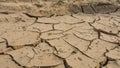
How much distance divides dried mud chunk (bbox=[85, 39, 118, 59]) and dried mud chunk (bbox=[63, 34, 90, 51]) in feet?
Result: 0.19

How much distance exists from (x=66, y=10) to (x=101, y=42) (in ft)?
3.25

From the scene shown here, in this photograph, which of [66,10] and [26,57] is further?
[66,10]

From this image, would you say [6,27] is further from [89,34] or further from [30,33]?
[89,34]

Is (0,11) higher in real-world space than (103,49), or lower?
higher

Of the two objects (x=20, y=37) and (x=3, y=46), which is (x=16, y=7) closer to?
(x=20, y=37)

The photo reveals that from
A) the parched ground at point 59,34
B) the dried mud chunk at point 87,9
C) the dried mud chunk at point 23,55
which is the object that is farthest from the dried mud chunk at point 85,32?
the dried mud chunk at point 23,55

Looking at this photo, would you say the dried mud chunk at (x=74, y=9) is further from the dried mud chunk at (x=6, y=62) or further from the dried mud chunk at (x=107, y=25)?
the dried mud chunk at (x=6, y=62)

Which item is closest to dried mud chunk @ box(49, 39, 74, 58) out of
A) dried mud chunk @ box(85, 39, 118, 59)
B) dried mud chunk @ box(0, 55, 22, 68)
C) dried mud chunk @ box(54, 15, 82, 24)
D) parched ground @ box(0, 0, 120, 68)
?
parched ground @ box(0, 0, 120, 68)

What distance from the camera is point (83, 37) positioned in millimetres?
2361

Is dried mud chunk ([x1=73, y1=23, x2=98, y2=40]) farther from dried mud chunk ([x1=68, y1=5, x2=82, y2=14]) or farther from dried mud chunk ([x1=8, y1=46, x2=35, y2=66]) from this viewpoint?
dried mud chunk ([x1=8, y1=46, x2=35, y2=66])

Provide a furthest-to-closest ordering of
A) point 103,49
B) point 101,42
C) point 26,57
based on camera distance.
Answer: point 101,42 → point 103,49 → point 26,57

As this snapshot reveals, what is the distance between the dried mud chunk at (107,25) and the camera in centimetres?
262

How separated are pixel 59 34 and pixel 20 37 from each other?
0.45m

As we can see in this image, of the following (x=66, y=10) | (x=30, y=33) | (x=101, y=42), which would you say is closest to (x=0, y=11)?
(x=30, y=33)
